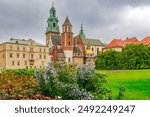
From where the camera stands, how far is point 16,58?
7.88 meters

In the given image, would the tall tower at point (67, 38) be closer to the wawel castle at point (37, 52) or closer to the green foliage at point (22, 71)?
the wawel castle at point (37, 52)

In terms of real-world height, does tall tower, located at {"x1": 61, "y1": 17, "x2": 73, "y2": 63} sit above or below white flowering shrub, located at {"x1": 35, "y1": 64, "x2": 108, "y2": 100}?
above

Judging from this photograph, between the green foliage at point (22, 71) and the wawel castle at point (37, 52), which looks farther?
the green foliage at point (22, 71)

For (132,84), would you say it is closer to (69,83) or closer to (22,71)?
(22,71)

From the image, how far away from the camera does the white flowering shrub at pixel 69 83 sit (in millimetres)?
5992

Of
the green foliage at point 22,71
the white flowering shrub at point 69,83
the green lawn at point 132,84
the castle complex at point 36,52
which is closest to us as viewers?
the white flowering shrub at point 69,83

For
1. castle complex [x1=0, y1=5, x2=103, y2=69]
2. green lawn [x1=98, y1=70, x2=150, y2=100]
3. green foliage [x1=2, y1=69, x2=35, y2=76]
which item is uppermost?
castle complex [x1=0, y1=5, x2=103, y2=69]

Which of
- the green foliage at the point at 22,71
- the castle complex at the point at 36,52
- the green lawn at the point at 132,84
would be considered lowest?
the green lawn at the point at 132,84

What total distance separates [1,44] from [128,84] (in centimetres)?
406

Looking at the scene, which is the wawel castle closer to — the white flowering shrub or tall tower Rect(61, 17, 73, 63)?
tall tower Rect(61, 17, 73, 63)

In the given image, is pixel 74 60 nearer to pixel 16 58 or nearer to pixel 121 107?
pixel 16 58

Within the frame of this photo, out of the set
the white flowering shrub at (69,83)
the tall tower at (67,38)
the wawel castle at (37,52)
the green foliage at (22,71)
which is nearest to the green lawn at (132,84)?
the wawel castle at (37,52)

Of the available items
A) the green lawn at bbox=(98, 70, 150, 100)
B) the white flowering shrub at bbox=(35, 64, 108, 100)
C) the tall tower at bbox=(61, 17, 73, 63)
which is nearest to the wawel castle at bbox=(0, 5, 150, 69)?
the tall tower at bbox=(61, 17, 73, 63)

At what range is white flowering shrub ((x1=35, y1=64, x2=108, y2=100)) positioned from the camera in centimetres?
599
